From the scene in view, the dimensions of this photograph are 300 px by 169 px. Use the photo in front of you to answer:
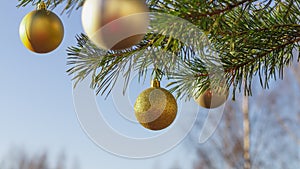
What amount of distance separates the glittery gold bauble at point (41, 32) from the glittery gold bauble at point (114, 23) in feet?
0.51

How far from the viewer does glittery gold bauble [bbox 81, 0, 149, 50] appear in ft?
1.05

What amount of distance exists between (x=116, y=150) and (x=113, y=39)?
0.19m

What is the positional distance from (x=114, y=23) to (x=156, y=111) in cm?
20

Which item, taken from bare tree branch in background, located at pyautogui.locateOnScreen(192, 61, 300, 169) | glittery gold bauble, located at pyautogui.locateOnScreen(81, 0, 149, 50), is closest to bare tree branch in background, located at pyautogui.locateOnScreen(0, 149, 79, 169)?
bare tree branch in background, located at pyautogui.locateOnScreen(192, 61, 300, 169)

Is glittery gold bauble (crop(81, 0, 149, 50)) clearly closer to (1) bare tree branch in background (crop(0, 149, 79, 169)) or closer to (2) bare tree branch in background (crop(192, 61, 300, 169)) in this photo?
(2) bare tree branch in background (crop(192, 61, 300, 169))

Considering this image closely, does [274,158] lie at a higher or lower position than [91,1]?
lower

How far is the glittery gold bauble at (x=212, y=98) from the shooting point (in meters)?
0.60

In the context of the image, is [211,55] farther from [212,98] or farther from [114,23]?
[114,23]

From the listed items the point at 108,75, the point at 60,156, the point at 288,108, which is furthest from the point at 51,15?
the point at 60,156

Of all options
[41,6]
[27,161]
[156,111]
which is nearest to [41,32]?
[41,6]

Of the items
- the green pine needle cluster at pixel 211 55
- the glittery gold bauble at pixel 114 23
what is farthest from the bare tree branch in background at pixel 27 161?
the glittery gold bauble at pixel 114 23

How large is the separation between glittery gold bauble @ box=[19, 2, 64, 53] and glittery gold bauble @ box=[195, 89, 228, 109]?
242mm

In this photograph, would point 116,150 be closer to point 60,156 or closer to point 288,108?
point 288,108

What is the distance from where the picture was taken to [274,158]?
304 cm
